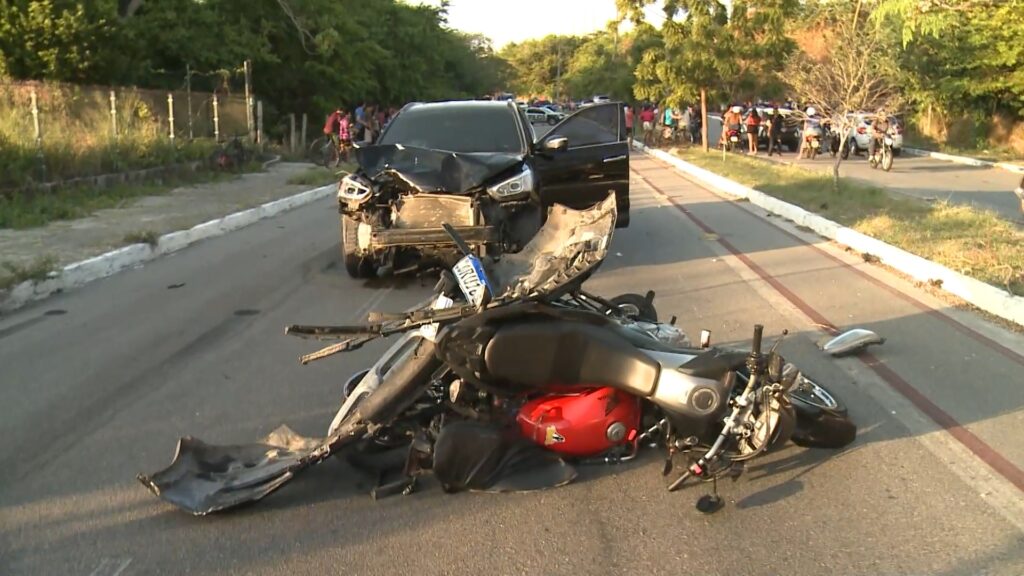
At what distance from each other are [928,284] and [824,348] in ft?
10.5

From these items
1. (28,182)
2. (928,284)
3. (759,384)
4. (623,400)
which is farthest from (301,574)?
(28,182)

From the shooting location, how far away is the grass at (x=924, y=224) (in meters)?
9.20

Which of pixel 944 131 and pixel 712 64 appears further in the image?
pixel 944 131

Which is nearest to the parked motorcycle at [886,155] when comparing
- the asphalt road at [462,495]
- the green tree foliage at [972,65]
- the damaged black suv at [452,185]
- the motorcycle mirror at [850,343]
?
the green tree foliage at [972,65]

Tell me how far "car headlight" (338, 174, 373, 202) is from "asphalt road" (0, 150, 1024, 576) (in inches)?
38.1

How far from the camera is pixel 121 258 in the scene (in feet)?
34.8

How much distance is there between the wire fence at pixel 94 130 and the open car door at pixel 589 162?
8995 mm

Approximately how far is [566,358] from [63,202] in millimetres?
13133

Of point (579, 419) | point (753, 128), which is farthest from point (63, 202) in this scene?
point (753, 128)

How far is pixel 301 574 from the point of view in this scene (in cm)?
360

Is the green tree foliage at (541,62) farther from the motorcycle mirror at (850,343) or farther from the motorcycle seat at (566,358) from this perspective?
the motorcycle seat at (566,358)

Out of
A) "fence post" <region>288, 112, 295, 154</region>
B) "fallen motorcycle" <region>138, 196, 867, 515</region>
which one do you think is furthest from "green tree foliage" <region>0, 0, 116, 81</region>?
"fallen motorcycle" <region>138, 196, 867, 515</region>

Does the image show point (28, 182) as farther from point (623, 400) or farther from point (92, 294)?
point (623, 400)

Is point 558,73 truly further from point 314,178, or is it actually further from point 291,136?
point 314,178
